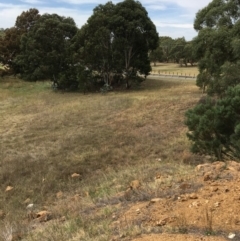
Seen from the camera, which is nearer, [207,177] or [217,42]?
[207,177]

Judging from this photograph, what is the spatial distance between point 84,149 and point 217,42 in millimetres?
11342

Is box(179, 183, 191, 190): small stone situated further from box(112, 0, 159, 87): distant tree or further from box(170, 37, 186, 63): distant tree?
box(170, 37, 186, 63): distant tree

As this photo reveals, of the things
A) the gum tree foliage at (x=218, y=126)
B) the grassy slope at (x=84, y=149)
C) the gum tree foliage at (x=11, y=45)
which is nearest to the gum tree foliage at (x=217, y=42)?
the grassy slope at (x=84, y=149)

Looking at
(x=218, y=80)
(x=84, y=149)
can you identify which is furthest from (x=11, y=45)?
(x=84, y=149)

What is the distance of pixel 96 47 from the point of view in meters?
33.3

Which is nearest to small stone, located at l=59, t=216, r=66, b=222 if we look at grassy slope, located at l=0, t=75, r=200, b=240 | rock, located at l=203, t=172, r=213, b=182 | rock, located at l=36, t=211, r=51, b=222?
grassy slope, located at l=0, t=75, r=200, b=240

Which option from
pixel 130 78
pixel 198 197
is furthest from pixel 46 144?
pixel 130 78

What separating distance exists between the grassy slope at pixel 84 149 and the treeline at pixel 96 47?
4163 mm

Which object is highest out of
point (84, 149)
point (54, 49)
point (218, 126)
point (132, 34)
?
point (132, 34)

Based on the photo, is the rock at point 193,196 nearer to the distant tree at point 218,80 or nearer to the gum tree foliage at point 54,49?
the distant tree at point 218,80

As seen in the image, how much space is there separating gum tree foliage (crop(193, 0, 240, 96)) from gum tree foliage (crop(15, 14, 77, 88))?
1556 centimetres

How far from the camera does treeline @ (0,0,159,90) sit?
3341 cm

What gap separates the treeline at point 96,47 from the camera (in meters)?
33.4

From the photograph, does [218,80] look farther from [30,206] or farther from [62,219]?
[62,219]
